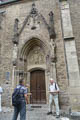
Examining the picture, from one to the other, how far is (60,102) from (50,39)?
3.82m

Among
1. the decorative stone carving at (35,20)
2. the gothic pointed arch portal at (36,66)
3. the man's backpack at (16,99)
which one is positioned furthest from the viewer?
the decorative stone carving at (35,20)

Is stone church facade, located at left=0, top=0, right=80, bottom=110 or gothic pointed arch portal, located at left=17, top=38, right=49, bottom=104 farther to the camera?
gothic pointed arch portal, located at left=17, top=38, right=49, bottom=104

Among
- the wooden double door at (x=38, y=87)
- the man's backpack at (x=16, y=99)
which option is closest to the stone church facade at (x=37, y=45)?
the wooden double door at (x=38, y=87)

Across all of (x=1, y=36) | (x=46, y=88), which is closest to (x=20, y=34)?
(x=1, y=36)

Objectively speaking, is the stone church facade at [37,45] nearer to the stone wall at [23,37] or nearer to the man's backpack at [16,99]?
the stone wall at [23,37]

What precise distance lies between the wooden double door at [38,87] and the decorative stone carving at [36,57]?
0.71 metres

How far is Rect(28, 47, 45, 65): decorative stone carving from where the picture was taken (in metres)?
6.95

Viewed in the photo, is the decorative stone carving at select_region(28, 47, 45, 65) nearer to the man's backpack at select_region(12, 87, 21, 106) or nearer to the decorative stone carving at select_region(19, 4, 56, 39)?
the decorative stone carving at select_region(19, 4, 56, 39)

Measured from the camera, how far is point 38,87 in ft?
21.5

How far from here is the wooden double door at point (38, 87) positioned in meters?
6.38

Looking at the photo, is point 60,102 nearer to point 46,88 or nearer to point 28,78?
point 46,88

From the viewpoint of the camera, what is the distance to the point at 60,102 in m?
5.39

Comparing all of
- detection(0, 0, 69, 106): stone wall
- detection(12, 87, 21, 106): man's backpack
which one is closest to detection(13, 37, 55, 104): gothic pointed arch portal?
detection(0, 0, 69, 106): stone wall

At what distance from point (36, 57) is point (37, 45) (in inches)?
35.9
